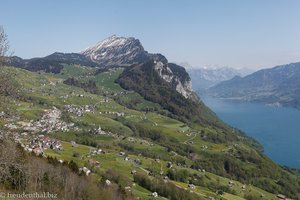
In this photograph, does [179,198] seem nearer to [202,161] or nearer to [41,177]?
[41,177]

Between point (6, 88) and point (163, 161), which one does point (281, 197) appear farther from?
point (6, 88)

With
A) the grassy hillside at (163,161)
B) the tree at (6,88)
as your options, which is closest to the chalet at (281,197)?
the grassy hillside at (163,161)

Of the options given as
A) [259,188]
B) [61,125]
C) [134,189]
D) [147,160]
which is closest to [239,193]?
[259,188]

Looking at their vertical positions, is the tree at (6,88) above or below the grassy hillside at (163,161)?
above

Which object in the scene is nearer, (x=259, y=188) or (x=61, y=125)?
(x=259, y=188)

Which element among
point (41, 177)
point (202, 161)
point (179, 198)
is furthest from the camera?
point (202, 161)

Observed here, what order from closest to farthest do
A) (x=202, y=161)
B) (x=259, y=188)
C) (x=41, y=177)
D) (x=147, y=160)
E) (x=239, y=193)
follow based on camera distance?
(x=41, y=177) → (x=239, y=193) → (x=147, y=160) → (x=259, y=188) → (x=202, y=161)

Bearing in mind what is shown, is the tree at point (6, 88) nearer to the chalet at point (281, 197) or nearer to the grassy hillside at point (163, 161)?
the grassy hillside at point (163, 161)

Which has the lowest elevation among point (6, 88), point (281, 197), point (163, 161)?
point (281, 197)

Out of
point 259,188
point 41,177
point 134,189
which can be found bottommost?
point 259,188

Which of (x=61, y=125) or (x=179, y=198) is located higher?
(x=61, y=125)

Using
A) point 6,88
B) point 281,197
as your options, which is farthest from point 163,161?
point 6,88
